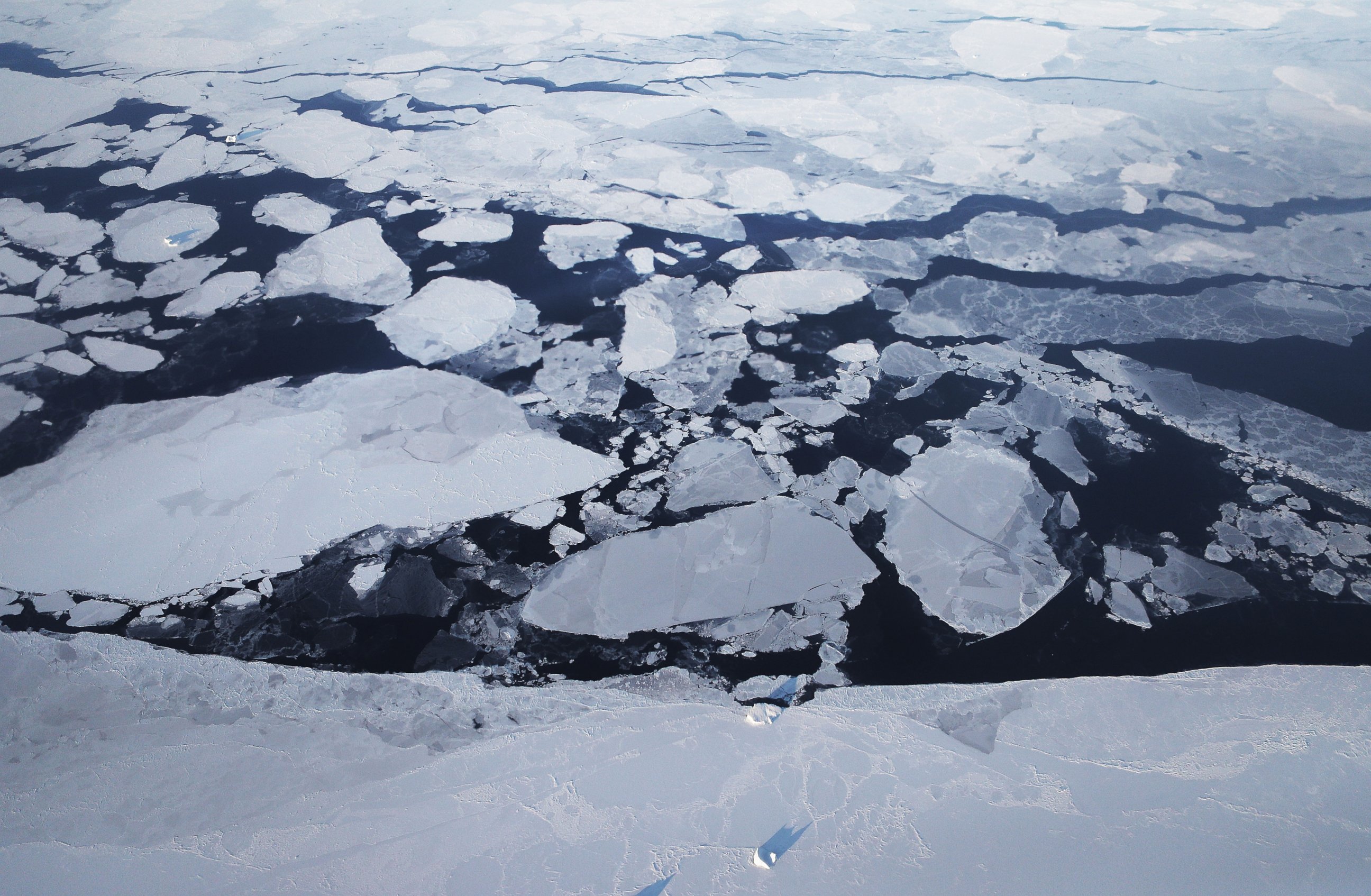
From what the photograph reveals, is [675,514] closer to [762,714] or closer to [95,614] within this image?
[762,714]

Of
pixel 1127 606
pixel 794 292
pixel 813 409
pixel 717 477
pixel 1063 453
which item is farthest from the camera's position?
pixel 794 292

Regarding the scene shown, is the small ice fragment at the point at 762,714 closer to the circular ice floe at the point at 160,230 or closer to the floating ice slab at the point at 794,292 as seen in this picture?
the floating ice slab at the point at 794,292

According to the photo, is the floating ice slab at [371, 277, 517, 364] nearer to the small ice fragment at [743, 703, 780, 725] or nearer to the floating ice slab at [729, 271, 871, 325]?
the floating ice slab at [729, 271, 871, 325]

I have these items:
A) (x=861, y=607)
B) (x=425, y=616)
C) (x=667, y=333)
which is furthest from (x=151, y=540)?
(x=861, y=607)

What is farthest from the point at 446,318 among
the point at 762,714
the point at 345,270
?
the point at 762,714

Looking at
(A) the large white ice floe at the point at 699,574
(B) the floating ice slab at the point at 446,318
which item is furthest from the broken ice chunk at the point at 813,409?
(B) the floating ice slab at the point at 446,318
